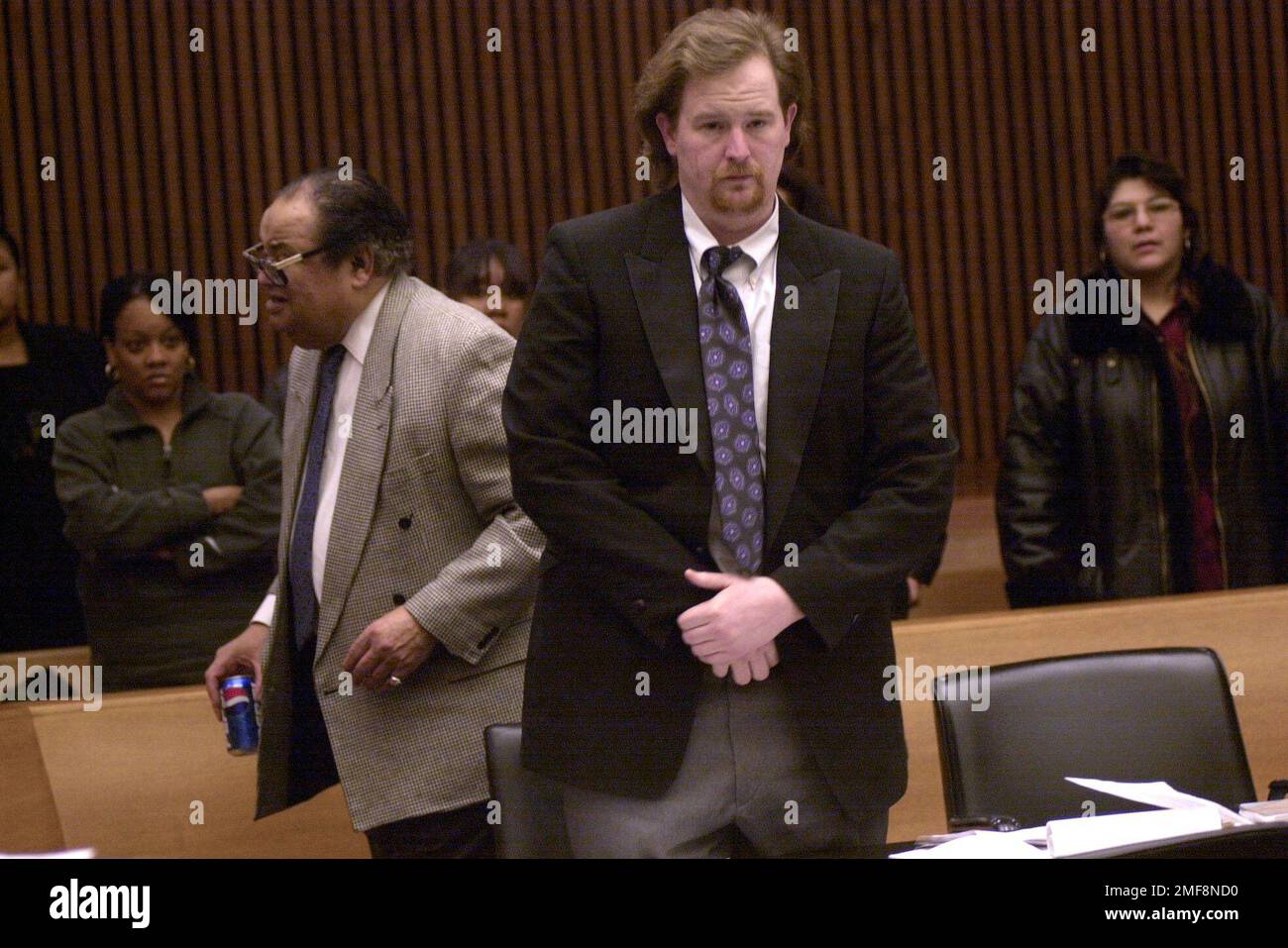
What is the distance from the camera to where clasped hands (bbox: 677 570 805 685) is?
74.6 inches

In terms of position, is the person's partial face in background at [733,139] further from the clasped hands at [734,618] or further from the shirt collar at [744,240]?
the clasped hands at [734,618]

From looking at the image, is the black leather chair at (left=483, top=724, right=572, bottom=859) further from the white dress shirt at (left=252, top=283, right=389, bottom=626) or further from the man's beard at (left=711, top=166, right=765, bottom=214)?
the man's beard at (left=711, top=166, right=765, bottom=214)

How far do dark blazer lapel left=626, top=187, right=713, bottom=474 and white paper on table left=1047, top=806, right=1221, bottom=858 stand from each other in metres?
0.63

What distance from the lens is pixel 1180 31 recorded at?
5902 mm

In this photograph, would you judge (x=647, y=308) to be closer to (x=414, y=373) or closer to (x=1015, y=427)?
(x=414, y=373)

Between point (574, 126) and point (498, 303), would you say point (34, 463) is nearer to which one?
point (498, 303)

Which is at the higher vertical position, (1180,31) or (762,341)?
(1180,31)

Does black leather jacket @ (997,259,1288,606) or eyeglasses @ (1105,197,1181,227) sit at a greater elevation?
eyeglasses @ (1105,197,1181,227)

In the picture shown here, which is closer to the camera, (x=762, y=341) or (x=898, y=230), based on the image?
(x=762, y=341)

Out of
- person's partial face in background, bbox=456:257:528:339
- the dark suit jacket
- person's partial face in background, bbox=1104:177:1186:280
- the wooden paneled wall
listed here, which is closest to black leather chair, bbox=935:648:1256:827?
→ the dark suit jacket
